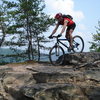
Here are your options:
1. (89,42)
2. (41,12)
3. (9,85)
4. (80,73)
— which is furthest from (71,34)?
(89,42)

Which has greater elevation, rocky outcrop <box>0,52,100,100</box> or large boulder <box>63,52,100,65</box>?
large boulder <box>63,52,100,65</box>

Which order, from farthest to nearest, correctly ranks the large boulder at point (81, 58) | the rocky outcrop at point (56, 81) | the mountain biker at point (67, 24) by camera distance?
the large boulder at point (81, 58), the mountain biker at point (67, 24), the rocky outcrop at point (56, 81)

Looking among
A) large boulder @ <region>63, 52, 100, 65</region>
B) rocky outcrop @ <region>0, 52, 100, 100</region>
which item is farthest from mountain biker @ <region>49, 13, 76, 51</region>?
rocky outcrop @ <region>0, 52, 100, 100</region>

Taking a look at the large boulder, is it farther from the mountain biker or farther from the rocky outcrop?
the mountain biker

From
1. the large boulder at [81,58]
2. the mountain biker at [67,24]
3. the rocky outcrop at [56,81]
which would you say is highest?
the mountain biker at [67,24]

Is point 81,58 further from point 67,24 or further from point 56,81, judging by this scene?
point 56,81

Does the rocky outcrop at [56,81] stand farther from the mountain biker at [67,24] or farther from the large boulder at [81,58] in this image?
the mountain biker at [67,24]

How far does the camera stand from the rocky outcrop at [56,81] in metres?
9.88

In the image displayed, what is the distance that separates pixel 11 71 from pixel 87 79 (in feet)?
12.2

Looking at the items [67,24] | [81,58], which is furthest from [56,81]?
[67,24]

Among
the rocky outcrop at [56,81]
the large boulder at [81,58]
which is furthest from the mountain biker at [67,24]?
the rocky outcrop at [56,81]

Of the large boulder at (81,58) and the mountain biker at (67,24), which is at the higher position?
the mountain biker at (67,24)

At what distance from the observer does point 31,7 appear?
30.2m

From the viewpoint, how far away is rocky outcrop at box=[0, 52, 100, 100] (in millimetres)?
9875
